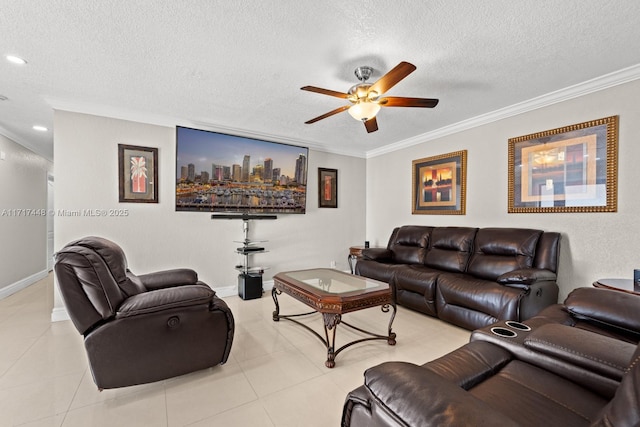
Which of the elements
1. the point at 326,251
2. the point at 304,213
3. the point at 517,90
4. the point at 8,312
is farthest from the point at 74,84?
the point at 517,90

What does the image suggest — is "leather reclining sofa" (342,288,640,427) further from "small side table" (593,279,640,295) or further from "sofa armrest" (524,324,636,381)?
"small side table" (593,279,640,295)

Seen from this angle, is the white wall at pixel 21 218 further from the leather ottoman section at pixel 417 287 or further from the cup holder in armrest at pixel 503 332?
the cup holder in armrest at pixel 503 332

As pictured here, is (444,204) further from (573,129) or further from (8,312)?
(8,312)

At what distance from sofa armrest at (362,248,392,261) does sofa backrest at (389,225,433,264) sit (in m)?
0.09

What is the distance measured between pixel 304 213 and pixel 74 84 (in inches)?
129

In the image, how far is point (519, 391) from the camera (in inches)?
43.6

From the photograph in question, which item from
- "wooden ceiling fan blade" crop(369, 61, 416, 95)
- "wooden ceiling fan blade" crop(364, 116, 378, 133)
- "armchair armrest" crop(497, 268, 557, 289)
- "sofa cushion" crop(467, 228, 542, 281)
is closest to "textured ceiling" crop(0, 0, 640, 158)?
"wooden ceiling fan blade" crop(369, 61, 416, 95)

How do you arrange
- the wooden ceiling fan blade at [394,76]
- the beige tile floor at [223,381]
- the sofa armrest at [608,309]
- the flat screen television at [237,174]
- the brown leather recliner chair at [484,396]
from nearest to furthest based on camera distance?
the brown leather recliner chair at [484,396] → the sofa armrest at [608,309] → the beige tile floor at [223,381] → the wooden ceiling fan blade at [394,76] → the flat screen television at [237,174]

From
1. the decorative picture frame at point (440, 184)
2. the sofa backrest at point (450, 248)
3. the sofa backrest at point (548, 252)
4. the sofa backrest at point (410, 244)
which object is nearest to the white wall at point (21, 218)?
the sofa backrest at point (410, 244)

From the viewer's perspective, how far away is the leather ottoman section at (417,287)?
3197 millimetres

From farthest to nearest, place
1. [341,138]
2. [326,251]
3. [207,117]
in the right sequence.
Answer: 1. [326,251]
2. [341,138]
3. [207,117]

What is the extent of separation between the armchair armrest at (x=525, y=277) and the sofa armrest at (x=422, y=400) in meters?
2.25

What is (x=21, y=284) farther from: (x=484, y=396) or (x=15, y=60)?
(x=484, y=396)

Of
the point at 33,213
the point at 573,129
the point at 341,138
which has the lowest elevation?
the point at 33,213
